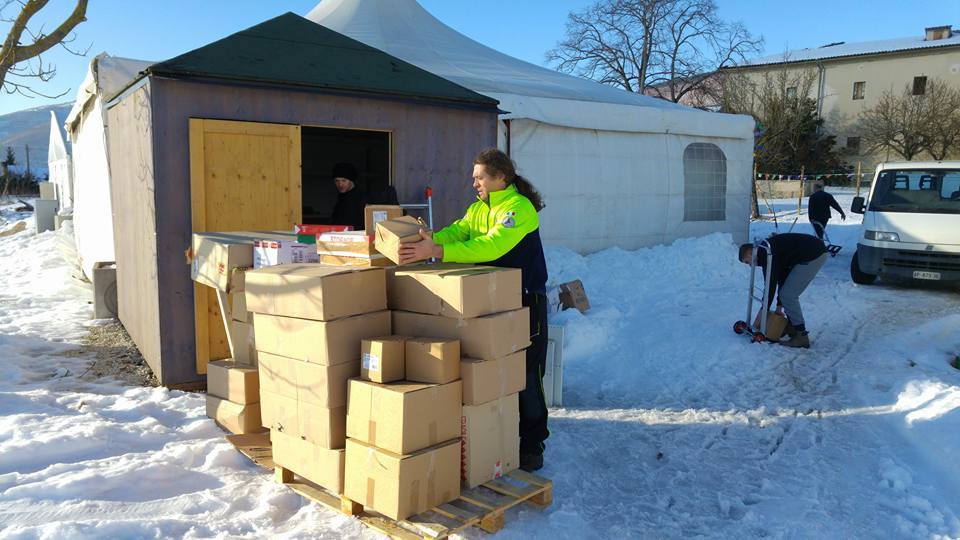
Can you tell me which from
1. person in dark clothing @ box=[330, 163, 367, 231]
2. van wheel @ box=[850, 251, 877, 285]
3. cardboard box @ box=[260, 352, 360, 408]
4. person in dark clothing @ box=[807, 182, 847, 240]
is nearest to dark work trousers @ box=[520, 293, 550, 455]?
cardboard box @ box=[260, 352, 360, 408]

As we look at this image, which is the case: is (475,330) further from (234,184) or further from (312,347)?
(234,184)

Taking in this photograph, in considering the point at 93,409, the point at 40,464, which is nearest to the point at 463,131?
the point at 93,409

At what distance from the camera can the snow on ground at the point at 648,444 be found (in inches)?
147

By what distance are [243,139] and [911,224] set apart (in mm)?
10058

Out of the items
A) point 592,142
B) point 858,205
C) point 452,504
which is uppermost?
point 592,142

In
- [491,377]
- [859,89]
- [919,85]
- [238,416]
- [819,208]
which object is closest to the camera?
[491,377]

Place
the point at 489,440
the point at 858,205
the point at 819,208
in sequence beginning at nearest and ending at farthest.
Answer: the point at 489,440 < the point at 858,205 < the point at 819,208

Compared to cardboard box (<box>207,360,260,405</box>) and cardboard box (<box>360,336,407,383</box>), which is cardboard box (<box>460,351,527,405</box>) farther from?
cardboard box (<box>207,360,260,405</box>)

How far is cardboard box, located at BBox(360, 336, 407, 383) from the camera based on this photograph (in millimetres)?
3410

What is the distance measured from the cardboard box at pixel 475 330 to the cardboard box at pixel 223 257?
4.81 ft

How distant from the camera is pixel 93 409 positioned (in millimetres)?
5203

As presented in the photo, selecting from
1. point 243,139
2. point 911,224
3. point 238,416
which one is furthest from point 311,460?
point 911,224

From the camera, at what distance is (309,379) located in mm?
3613

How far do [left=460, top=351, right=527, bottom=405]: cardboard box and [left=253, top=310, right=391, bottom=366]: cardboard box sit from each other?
0.54 meters
